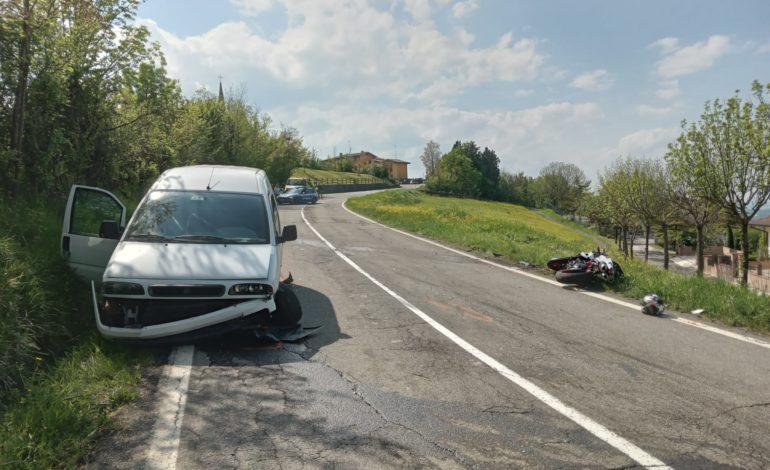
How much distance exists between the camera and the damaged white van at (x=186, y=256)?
496cm

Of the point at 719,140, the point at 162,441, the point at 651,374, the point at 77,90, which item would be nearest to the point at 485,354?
the point at 651,374

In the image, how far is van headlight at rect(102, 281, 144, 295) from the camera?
495cm

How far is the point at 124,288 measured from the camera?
4969mm

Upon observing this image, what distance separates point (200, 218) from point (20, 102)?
4.55m

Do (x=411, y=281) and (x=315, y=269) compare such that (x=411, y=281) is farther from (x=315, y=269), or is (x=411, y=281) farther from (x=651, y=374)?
(x=651, y=374)

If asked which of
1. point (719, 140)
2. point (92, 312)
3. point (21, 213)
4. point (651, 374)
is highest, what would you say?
point (719, 140)

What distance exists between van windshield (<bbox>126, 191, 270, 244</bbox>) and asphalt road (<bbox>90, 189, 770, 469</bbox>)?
4.35 feet

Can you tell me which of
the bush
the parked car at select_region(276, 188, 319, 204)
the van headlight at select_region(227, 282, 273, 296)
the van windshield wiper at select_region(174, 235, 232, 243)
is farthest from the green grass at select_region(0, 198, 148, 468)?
the bush

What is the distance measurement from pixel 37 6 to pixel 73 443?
8318mm

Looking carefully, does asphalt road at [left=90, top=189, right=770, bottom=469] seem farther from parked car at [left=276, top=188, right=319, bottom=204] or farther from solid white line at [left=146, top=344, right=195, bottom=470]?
parked car at [left=276, top=188, right=319, bottom=204]

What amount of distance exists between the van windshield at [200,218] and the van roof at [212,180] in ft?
0.47

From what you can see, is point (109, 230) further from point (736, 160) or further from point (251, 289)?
point (736, 160)

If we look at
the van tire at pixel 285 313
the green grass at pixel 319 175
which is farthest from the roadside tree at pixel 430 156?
the van tire at pixel 285 313

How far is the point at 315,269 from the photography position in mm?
10398
